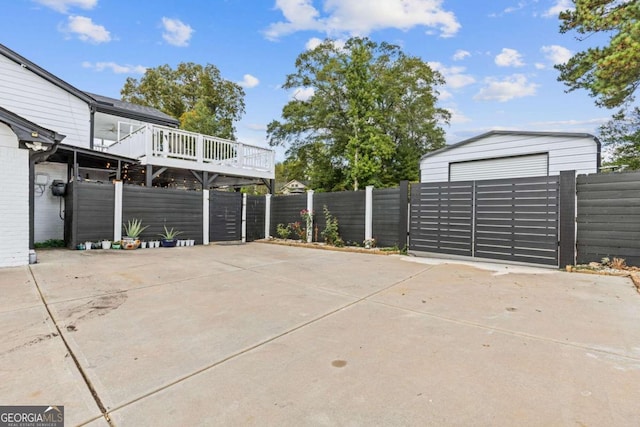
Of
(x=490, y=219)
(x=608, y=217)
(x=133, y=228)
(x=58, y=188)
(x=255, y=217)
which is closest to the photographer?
(x=608, y=217)

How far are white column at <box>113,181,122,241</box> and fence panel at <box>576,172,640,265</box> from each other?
1030 centimetres

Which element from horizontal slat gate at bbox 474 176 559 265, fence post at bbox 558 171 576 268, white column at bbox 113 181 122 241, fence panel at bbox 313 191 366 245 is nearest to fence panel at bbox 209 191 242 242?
→ white column at bbox 113 181 122 241

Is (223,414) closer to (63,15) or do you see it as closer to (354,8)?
(354,8)

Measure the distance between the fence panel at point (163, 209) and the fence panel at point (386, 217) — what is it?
550 cm

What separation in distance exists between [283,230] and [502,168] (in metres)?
6.78

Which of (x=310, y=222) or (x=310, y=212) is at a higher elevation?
(x=310, y=212)

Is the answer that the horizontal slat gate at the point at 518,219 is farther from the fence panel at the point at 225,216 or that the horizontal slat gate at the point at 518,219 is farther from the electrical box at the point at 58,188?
the electrical box at the point at 58,188

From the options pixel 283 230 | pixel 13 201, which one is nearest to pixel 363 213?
pixel 283 230

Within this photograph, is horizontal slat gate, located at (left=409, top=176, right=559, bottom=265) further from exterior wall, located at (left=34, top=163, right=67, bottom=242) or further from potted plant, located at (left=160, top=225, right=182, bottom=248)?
exterior wall, located at (left=34, top=163, right=67, bottom=242)

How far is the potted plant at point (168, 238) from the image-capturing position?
830cm

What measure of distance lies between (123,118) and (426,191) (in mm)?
11836

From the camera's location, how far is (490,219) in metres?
6.07

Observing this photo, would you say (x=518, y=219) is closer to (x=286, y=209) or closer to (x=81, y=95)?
(x=286, y=209)

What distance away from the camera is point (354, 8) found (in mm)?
11211
